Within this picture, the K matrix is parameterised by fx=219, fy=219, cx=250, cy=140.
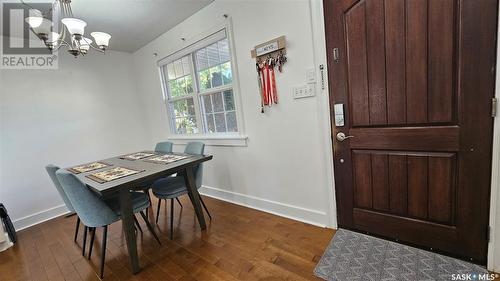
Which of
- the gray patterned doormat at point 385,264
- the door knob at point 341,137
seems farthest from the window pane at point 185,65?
the gray patterned doormat at point 385,264

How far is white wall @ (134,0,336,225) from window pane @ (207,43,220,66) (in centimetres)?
22

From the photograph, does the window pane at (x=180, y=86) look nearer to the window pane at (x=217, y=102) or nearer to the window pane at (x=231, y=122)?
the window pane at (x=217, y=102)

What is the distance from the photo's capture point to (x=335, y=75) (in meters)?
1.74

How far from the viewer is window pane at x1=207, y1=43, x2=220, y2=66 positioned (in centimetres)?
271

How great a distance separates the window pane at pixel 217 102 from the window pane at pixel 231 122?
149 mm

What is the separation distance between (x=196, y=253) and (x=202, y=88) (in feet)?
6.75

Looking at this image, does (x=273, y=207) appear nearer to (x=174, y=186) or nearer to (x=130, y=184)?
(x=174, y=186)

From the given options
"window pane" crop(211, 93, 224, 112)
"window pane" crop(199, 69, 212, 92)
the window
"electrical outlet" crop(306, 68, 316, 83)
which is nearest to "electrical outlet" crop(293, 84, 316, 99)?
"electrical outlet" crop(306, 68, 316, 83)

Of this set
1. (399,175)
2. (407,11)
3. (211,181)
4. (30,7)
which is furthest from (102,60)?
(399,175)

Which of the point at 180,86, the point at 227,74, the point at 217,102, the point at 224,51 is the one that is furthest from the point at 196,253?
the point at 180,86

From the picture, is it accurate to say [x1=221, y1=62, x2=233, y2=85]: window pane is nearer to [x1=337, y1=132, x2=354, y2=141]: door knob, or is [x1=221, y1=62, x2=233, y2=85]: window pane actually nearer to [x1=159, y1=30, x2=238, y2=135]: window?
[x1=159, y1=30, x2=238, y2=135]: window

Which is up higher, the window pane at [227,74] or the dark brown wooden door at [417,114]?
the window pane at [227,74]

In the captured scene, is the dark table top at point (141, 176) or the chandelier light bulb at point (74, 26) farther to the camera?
the chandelier light bulb at point (74, 26)

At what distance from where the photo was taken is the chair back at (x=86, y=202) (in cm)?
158
